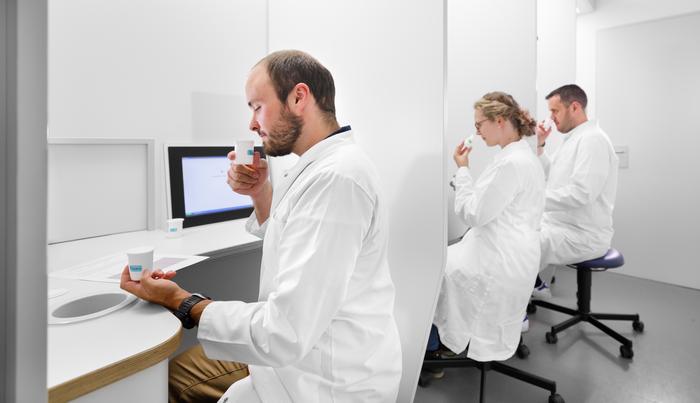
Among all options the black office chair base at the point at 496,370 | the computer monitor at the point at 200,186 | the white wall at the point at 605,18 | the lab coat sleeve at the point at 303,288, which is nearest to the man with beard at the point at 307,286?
the lab coat sleeve at the point at 303,288

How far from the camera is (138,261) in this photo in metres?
0.99

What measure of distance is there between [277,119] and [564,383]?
77.4 inches

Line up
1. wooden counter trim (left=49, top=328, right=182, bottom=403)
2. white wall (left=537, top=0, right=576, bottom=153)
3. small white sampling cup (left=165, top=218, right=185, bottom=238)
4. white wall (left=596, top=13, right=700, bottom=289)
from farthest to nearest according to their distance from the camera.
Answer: white wall (left=596, top=13, right=700, bottom=289) < white wall (left=537, top=0, right=576, bottom=153) < small white sampling cup (left=165, top=218, right=185, bottom=238) < wooden counter trim (left=49, top=328, right=182, bottom=403)

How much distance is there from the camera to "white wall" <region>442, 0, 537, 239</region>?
243 centimetres

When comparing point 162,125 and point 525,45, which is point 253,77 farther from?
point 525,45

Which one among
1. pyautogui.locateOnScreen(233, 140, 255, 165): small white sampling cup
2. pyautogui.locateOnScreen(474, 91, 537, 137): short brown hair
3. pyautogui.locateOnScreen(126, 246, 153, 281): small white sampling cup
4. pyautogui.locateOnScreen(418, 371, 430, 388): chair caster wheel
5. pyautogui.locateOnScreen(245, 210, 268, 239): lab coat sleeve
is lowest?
pyautogui.locateOnScreen(418, 371, 430, 388): chair caster wheel

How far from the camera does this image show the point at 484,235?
1943mm

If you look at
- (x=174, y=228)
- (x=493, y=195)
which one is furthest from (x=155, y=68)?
(x=493, y=195)

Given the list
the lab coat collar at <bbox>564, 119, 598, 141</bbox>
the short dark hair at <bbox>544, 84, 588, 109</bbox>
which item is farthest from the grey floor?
the short dark hair at <bbox>544, 84, 588, 109</bbox>

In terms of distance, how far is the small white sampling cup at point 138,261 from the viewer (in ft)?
3.21

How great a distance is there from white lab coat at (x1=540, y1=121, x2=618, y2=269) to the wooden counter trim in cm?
243

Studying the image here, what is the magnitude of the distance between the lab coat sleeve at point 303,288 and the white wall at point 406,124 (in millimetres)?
645

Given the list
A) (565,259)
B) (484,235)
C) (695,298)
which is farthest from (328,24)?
(695,298)

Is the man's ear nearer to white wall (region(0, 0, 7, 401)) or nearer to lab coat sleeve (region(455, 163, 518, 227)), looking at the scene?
white wall (region(0, 0, 7, 401))
